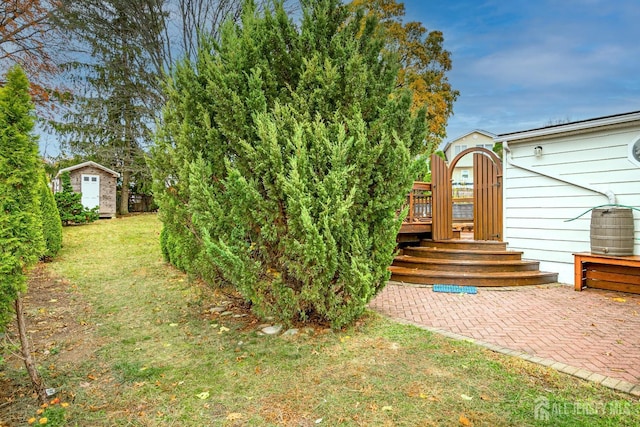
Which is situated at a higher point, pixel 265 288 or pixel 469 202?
pixel 469 202

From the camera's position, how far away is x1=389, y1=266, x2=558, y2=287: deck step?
6.00 m

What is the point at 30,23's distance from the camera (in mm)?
10195

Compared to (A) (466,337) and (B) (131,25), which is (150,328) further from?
(B) (131,25)

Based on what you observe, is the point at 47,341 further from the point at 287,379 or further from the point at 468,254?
the point at 468,254

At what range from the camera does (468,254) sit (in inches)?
262

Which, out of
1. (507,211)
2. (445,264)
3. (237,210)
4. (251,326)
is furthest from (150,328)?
(507,211)

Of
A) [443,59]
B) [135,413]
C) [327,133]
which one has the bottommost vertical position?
[135,413]

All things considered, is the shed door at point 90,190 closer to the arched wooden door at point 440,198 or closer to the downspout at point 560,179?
the arched wooden door at point 440,198

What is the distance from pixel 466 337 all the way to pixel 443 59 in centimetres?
1590

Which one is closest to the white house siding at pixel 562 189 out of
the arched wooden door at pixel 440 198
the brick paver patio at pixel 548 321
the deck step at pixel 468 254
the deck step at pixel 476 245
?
the deck step at pixel 476 245

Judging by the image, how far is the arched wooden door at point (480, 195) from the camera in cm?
723

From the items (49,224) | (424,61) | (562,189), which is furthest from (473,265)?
(424,61)

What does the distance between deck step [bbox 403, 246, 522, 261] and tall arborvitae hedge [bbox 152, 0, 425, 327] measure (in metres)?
3.27

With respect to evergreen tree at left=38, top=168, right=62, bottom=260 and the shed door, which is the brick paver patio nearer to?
evergreen tree at left=38, top=168, right=62, bottom=260
